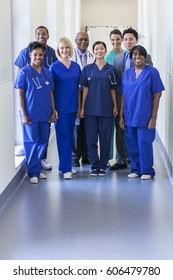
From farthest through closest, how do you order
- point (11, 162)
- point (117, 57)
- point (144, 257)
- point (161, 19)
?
Answer: 1. point (161, 19)
2. point (117, 57)
3. point (11, 162)
4. point (144, 257)

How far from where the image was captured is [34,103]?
473 centimetres

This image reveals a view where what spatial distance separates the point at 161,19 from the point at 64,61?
6.47 ft

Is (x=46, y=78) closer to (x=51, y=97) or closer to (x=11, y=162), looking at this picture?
(x=51, y=97)

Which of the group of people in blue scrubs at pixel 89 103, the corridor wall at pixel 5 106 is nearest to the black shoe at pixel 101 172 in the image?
the group of people in blue scrubs at pixel 89 103

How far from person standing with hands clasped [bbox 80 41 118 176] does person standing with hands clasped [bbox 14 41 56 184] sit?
358 mm

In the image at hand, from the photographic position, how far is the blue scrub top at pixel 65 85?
16.1ft

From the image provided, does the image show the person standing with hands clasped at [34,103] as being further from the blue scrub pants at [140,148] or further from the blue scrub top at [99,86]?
the blue scrub pants at [140,148]

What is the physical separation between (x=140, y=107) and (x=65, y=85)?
76 cm

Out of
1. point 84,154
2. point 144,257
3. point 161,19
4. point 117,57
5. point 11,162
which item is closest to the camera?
point 144,257

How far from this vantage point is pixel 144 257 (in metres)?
3.13

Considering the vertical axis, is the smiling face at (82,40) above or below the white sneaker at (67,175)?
above

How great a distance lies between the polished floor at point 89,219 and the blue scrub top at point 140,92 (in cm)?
62

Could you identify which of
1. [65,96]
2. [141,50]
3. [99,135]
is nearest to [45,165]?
[99,135]
